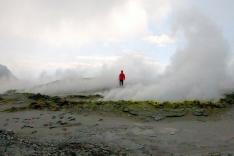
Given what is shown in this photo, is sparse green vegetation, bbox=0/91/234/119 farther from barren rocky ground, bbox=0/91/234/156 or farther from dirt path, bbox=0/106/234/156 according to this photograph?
dirt path, bbox=0/106/234/156

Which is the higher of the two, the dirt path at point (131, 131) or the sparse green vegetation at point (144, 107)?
the sparse green vegetation at point (144, 107)

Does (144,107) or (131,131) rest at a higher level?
(144,107)

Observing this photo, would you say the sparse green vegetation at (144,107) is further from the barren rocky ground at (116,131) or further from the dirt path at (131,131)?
the dirt path at (131,131)

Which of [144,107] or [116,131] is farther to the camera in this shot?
[144,107]

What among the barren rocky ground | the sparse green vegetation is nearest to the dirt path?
the barren rocky ground

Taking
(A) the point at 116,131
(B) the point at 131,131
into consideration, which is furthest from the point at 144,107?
(A) the point at 116,131

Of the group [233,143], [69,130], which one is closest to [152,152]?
[233,143]

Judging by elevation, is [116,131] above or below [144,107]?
below

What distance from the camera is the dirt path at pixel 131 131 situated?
16.4m

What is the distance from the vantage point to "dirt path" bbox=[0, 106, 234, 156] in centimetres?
1638

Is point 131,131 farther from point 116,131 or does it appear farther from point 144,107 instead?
point 144,107

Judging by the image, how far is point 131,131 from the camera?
1908 centimetres

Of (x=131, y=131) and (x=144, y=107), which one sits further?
(x=144, y=107)

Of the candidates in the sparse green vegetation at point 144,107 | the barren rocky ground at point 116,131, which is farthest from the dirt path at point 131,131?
the sparse green vegetation at point 144,107
